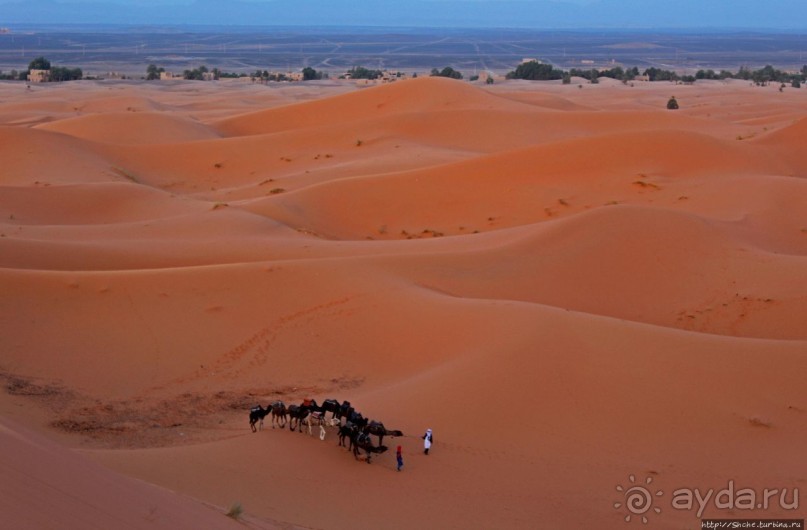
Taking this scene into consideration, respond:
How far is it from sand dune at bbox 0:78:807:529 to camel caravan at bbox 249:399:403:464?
159mm

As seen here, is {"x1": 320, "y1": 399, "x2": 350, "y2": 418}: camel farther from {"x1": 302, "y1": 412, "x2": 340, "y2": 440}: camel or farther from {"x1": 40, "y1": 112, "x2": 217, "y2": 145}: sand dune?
{"x1": 40, "y1": 112, "x2": 217, "y2": 145}: sand dune

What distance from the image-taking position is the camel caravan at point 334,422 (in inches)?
322

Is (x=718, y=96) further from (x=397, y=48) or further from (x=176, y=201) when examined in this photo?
(x=397, y=48)

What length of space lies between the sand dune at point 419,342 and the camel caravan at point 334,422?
159 millimetres

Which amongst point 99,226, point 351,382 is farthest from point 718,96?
point 351,382

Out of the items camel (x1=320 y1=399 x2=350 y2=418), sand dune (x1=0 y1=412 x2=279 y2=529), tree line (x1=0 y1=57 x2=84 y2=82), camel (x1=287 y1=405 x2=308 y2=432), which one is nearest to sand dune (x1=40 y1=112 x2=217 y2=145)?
camel (x1=287 y1=405 x2=308 y2=432)

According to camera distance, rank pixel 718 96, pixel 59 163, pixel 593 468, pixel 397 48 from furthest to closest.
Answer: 1. pixel 397 48
2. pixel 718 96
3. pixel 59 163
4. pixel 593 468

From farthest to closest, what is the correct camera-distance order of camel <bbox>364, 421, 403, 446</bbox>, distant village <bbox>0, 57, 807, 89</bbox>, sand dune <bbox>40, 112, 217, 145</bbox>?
distant village <bbox>0, 57, 807, 89</bbox> → sand dune <bbox>40, 112, 217, 145</bbox> → camel <bbox>364, 421, 403, 446</bbox>

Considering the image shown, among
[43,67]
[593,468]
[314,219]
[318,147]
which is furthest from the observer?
[43,67]

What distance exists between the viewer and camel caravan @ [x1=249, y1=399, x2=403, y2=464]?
818 cm

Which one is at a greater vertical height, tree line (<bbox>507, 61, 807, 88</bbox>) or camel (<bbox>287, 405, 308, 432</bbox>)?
tree line (<bbox>507, 61, 807, 88</bbox>)

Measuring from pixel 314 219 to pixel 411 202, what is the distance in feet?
8.41

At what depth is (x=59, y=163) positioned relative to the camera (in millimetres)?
25844

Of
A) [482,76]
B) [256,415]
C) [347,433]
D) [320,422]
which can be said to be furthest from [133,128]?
[482,76]
